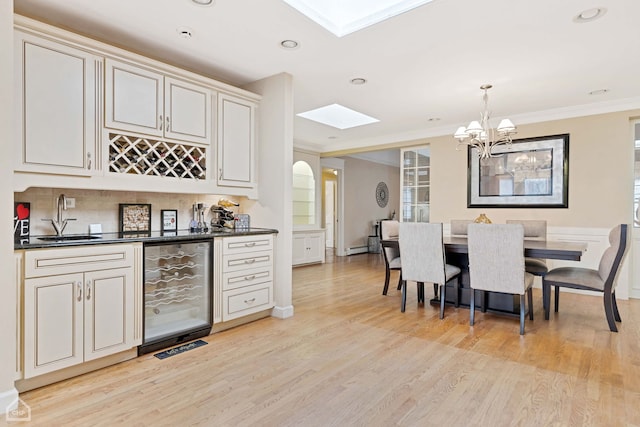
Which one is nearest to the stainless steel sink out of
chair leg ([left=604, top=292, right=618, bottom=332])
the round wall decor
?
chair leg ([left=604, top=292, right=618, bottom=332])

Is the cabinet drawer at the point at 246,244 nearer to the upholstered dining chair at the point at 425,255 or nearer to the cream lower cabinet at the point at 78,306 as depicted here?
the cream lower cabinet at the point at 78,306

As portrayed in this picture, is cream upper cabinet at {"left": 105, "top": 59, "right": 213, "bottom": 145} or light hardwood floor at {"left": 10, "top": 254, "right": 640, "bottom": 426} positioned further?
cream upper cabinet at {"left": 105, "top": 59, "right": 213, "bottom": 145}

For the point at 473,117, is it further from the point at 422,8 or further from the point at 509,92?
the point at 422,8

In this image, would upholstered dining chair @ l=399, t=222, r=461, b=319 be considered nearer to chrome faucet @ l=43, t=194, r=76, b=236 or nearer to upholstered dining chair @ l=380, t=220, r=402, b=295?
upholstered dining chair @ l=380, t=220, r=402, b=295

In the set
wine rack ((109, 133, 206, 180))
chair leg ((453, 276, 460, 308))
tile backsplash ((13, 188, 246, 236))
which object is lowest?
chair leg ((453, 276, 460, 308))

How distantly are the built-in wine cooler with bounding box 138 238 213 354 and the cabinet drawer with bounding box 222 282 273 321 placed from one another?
174mm

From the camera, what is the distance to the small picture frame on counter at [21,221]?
2.44 meters

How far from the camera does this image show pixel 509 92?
13.5ft

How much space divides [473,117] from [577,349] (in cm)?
349

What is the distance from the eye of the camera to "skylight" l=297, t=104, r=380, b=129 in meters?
5.15

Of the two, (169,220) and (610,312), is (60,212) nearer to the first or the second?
(169,220)

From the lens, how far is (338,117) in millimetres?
5527

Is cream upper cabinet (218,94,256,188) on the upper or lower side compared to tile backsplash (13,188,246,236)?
upper

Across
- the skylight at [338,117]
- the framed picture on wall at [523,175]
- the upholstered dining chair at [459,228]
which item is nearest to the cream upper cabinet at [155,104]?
the skylight at [338,117]
